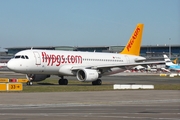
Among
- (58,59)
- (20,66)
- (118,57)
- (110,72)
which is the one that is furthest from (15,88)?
(118,57)

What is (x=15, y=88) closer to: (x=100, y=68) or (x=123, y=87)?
(x=123, y=87)

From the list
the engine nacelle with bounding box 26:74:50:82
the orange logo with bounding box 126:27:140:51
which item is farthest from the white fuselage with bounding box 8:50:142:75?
the orange logo with bounding box 126:27:140:51

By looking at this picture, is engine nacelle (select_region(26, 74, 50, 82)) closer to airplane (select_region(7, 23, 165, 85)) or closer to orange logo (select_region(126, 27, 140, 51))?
airplane (select_region(7, 23, 165, 85))

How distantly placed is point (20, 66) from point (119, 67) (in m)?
12.9

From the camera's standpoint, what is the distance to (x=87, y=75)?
48.6 metres

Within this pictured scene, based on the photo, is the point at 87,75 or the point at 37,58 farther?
the point at 87,75

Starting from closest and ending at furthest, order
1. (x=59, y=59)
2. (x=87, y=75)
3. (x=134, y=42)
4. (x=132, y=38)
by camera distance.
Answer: (x=87, y=75), (x=59, y=59), (x=134, y=42), (x=132, y=38)

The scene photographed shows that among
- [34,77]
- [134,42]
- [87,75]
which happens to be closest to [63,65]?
[87,75]

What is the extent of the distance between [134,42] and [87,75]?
15.3m

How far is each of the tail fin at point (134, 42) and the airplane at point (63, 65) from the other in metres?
4.03

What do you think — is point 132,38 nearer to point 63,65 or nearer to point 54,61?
point 63,65

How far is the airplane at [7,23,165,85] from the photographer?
47500 mm

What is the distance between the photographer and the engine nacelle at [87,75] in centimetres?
4872

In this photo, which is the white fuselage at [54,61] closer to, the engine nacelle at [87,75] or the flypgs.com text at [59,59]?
the flypgs.com text at [59,59]
